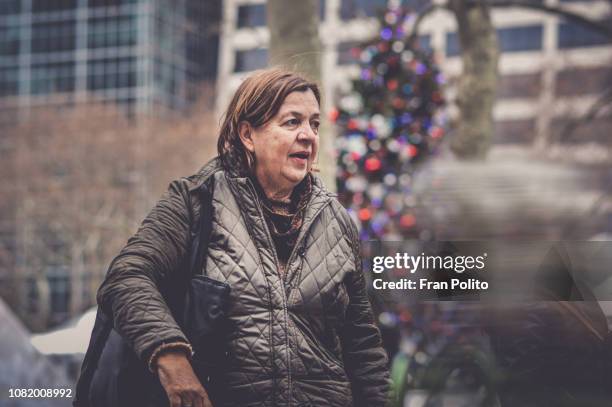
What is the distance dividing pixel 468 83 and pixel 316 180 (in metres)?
6.93

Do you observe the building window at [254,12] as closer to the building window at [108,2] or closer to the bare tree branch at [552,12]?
the bare tree branch at [552,12]

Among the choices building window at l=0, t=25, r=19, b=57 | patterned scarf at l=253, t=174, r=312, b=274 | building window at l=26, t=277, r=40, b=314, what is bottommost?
building window at l=26, t=277, r=40, b=314

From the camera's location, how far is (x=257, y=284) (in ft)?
9.36

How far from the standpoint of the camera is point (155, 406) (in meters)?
2.82

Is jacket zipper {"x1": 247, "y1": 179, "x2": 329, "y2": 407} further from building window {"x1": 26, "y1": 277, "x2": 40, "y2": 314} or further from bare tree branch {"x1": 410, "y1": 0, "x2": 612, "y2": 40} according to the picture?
building window {"x1": 26, "y1": 277, "x2": 40, "y2": 314}

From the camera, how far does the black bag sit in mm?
2783

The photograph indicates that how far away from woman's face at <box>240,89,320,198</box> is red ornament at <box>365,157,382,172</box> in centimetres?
473

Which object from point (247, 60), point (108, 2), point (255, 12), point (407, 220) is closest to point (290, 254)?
point (407, 220)

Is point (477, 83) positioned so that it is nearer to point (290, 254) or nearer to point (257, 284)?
point (290, 254)

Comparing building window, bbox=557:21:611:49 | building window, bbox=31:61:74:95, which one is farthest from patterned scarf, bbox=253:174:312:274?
building window, bbox=31:61:74:95

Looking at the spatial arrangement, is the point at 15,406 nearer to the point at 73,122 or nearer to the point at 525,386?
the point at 525,386

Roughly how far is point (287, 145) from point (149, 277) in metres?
0.52

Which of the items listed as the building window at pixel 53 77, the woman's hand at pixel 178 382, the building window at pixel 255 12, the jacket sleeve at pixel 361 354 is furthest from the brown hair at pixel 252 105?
the building window at pixel 53 77

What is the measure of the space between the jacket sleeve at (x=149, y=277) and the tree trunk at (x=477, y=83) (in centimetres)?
714
